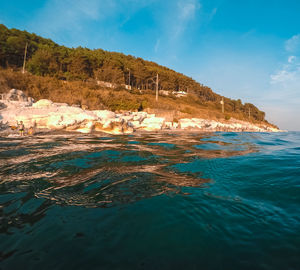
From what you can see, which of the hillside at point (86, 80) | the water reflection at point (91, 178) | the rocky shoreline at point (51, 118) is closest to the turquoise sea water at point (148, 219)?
the water reflection at point (91, 178)

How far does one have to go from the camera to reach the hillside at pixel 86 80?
47.1 ft

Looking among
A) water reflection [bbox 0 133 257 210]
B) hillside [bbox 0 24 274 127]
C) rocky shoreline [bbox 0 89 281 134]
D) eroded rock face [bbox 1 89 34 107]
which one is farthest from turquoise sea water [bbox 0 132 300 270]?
hillside [bbox 0 24 274 127]

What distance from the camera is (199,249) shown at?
45.0 inches

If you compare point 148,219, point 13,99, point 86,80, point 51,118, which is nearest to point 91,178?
point 148,219

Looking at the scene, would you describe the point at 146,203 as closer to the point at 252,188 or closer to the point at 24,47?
the point at 252,188

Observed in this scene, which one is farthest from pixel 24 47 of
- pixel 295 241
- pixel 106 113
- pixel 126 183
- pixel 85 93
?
pixel 295 241

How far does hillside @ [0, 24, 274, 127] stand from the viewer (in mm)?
14363

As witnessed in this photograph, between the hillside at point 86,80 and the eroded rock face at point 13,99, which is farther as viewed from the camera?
the hillside at point 86,80

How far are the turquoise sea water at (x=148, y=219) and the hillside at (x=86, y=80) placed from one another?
13492 mm

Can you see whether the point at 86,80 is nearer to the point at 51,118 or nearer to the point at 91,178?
the point at 51,118

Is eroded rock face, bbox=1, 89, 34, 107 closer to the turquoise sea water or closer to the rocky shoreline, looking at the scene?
the rocky shoreline

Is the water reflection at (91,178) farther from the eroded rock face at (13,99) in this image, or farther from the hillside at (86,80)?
the hillside at (86,80)

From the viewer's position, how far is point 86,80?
1047 inches

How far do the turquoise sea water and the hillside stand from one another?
13.5 metres
